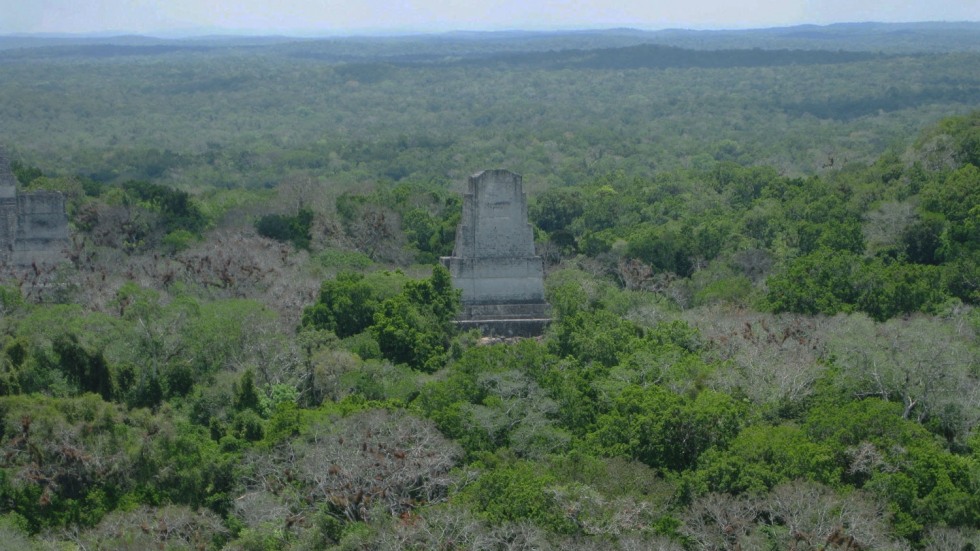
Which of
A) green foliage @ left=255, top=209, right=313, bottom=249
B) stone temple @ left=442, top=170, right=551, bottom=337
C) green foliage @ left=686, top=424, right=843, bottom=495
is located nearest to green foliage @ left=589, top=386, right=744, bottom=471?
green foliage @ left=686, top=424, right=843, bottom=495

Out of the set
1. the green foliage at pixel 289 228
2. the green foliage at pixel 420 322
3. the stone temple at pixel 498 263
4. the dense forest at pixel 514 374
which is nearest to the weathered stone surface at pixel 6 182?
the dense forest at pixel 514 374

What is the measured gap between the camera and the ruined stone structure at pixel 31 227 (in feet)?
108

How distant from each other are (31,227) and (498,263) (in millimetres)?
12059

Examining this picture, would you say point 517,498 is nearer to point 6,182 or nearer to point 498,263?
point 498,263

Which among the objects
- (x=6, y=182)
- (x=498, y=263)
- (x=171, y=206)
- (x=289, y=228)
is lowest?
(x=171, y=206)

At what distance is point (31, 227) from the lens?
33.1 metres

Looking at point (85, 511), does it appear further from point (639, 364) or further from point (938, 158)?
point (938, 158)

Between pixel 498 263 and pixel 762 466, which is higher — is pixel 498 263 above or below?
above

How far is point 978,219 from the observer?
33.7m

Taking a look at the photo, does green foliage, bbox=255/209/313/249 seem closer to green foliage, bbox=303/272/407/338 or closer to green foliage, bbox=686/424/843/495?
green foliage, bbox=303/272/407/338

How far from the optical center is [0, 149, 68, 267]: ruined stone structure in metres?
33.0

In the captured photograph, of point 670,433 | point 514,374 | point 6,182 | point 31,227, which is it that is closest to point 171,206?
point 6,182

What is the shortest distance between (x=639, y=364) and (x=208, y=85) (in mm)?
129211

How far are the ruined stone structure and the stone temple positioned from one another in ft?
34.5
